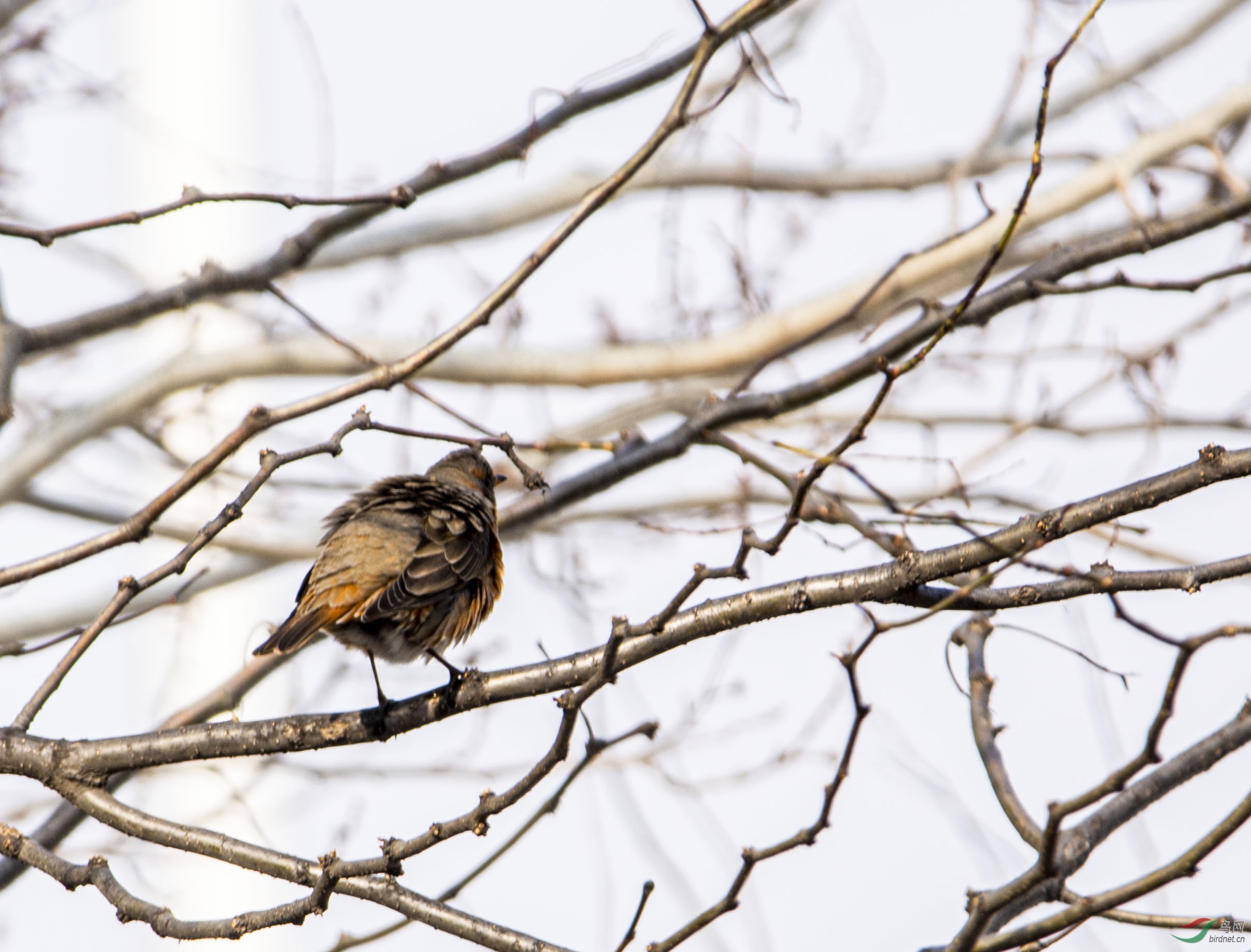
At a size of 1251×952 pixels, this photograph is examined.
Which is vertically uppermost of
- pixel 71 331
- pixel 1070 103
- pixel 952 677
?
pixel 1070 103

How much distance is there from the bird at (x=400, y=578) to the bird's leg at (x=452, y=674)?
0.5 inches

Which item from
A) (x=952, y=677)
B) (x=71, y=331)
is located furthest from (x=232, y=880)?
(x=952, y=677)

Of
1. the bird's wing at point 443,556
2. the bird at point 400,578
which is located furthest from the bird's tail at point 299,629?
the bird's wing at point 443,556

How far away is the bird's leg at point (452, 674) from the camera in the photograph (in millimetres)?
3424

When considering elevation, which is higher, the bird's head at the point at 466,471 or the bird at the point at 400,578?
the bird's head at the point at 466,471

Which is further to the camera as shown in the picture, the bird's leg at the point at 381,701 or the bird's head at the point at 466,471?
the bird's head at the point at 466,471

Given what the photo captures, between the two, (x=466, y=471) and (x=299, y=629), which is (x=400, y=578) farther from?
(x=466, y=471)

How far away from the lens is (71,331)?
5348 mm

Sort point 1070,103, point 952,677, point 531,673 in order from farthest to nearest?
point 1070,103, point 952,677, point 531,673

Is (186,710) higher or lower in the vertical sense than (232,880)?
lower

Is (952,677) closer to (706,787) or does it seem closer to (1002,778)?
(1002,778)

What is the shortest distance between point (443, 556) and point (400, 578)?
0.25 m

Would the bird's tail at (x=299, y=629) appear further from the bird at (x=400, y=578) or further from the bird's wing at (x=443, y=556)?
the bird's wing at (x=443, y=556)

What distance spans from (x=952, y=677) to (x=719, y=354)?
13.2 ft
